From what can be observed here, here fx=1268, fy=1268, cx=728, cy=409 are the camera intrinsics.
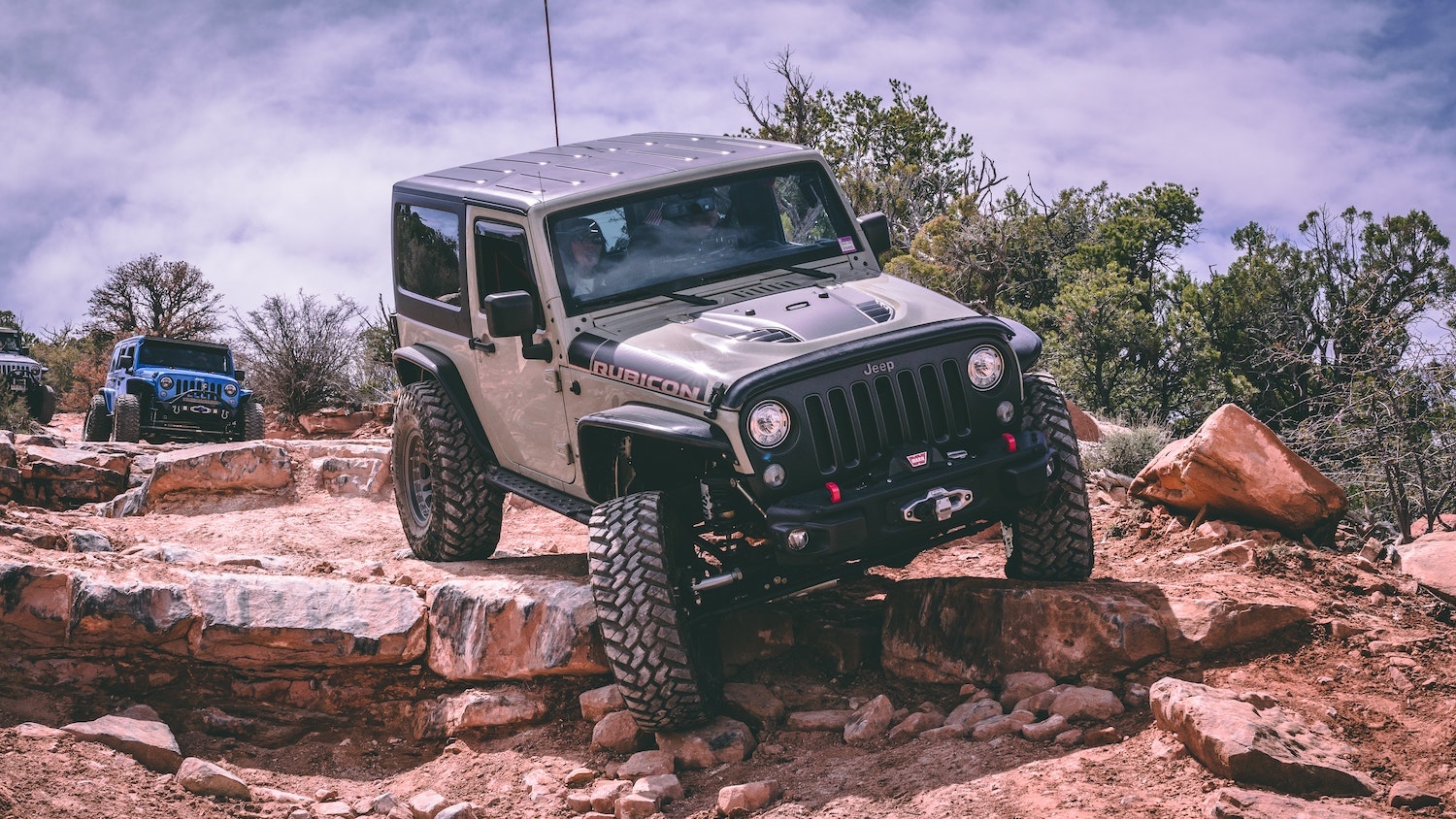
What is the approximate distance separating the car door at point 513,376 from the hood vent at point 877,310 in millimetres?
1469

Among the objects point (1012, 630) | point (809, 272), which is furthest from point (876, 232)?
point (1012, 630)

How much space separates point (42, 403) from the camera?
74.8ft

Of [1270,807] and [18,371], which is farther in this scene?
[18,371]

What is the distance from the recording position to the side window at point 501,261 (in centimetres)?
614

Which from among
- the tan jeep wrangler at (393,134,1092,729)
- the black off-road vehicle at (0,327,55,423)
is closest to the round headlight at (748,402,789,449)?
the tan jeep wrangler at (393,134,1092,729)

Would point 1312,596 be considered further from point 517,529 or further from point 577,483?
point 517,529

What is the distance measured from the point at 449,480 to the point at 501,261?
131cm

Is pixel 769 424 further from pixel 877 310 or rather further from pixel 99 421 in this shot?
pixel 99 421

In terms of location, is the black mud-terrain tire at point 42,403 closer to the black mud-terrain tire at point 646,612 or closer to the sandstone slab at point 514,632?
the sandstone slab at point 514,632

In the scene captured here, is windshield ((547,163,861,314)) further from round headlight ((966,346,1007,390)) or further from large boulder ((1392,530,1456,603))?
large boulder ((1392,530,1456,603))

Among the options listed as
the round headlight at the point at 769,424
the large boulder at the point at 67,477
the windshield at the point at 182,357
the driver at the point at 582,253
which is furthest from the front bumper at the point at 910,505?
the windshield at the point at 182,357

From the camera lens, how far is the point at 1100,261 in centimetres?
2236

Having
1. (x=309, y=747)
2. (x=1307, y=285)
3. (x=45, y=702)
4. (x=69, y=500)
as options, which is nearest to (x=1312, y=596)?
(x=309, y=747)

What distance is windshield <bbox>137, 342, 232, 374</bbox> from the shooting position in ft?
61.1
